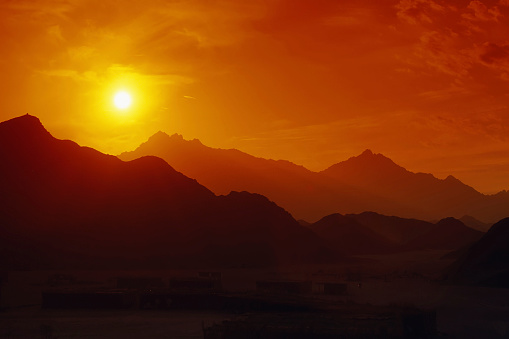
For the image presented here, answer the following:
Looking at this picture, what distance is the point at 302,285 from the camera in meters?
49.5

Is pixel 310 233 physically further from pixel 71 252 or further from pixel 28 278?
pixel 28 278

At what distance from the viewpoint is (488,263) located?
52281 mm

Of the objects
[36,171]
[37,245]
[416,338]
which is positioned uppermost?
[36,171]

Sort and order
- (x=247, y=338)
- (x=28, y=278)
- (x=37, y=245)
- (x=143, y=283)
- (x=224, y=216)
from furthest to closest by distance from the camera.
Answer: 1. (x=224, y=216)
2. (x=37, y=245)
3. (x=28, y=278)
4. (x=143, y=283)
5. (x=247, y=338)

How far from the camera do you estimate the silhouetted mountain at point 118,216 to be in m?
89.4

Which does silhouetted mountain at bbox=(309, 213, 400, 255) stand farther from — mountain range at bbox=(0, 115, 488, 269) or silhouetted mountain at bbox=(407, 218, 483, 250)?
mountain range at bbox=(0, 115, 488, 269)

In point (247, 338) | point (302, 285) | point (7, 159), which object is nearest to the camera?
point (247, 338)

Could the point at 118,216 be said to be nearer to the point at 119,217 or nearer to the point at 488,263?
the point at 119,217

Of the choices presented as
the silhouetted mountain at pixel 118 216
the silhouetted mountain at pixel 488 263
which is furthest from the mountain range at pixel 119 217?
the silhouetted mountain at pixel 488 263

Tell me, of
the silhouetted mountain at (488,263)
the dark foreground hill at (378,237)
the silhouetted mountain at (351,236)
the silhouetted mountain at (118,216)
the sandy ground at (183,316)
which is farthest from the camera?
the dark foreground hill at (378,237)

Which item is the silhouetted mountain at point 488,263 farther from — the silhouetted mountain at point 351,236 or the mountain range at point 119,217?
the silhouetted mountain at point 351,236

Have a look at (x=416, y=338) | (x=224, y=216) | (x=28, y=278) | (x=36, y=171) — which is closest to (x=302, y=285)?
(x=416, y=338)

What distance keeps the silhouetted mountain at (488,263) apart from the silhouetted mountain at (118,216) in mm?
42325

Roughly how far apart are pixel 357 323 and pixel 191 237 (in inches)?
2908
